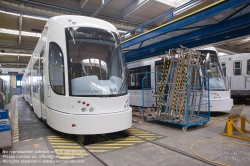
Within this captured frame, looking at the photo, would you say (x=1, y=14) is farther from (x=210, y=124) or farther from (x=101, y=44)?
(x=210, y=124)

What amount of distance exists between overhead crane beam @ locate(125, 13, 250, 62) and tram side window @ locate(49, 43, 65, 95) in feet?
15.3

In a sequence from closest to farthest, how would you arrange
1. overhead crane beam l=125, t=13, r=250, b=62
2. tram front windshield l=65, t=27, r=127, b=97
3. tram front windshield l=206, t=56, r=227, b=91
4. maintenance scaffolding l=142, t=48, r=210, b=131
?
tram front windshield l=65, t=27, r=127, b=97 → overhead crane beam l=125, t=13, r=250, b=62 → maintenance scaffolding l=142, t=48, r=210, b=131 → tram front windshield l=206, t=56, r=227, b=91

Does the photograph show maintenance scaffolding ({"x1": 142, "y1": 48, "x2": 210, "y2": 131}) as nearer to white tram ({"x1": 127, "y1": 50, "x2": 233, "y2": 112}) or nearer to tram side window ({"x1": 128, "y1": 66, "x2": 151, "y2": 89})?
white tram ({"x1": 127, "y1": 50, "x2": 233, "y2": 112})

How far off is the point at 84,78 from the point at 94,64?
1.44 feet

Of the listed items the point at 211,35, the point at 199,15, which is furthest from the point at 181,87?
the point at 199,15

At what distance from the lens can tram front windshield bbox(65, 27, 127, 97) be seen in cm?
436

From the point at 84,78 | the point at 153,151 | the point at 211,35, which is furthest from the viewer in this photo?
the point at 211,35

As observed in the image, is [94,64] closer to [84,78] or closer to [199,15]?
[84,78]

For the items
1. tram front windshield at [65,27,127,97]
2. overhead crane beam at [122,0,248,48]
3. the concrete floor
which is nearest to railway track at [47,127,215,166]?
the concrete floor

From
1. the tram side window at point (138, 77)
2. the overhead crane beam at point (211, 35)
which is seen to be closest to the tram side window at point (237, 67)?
the overhead crane beam at point (211, 35)

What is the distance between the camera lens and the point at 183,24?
5.83m

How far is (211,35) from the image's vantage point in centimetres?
630

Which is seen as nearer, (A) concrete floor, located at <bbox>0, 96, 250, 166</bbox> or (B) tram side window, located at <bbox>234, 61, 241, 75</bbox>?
(A) concrete floor, located at <bbox>0, 96, 250, 166</bbox>

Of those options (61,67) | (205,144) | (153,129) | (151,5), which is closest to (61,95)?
(61,67)
